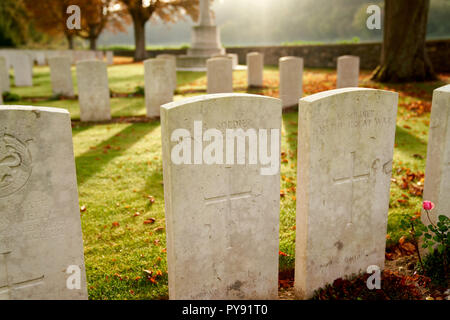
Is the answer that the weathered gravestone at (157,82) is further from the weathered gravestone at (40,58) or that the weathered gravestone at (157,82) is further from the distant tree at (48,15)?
the weathered gravestone at (40,58)

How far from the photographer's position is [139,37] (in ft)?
103

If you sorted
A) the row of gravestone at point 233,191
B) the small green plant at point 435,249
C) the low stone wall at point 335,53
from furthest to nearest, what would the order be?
the low stone wall at point 335,53
the small green plant at point 435,249
the row of gravestone at point 233,191

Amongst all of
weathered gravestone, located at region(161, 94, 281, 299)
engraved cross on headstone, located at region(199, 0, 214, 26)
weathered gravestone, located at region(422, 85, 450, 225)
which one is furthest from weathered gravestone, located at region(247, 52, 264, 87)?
weathered gravestone, located at region(161, 94, 281, 299)

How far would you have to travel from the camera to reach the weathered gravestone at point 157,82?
10.1 meters

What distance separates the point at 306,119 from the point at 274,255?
116cm

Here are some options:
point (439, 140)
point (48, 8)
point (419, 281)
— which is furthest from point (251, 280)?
point (48, 8)

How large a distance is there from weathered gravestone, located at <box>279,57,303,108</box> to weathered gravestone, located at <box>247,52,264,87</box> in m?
3.49

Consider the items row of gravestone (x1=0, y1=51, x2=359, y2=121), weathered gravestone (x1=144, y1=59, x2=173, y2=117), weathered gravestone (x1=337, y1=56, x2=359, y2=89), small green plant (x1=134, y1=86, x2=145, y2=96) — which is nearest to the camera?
row of gravestone (x1=0, y1=51, x2=359, y2=121)

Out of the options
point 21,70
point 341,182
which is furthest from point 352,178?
point 21,70

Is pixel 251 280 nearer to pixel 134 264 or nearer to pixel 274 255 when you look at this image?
pixel 274 255

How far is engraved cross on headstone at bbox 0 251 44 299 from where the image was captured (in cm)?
262

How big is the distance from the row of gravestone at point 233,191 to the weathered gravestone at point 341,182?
0.01 meters

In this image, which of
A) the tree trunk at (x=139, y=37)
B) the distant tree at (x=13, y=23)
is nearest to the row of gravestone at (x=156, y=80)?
the tree trunk at (x=139, y=37)

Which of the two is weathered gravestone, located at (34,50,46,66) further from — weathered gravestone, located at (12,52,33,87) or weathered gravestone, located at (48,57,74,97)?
weathered gravestone, located at (48,57,74,97)
